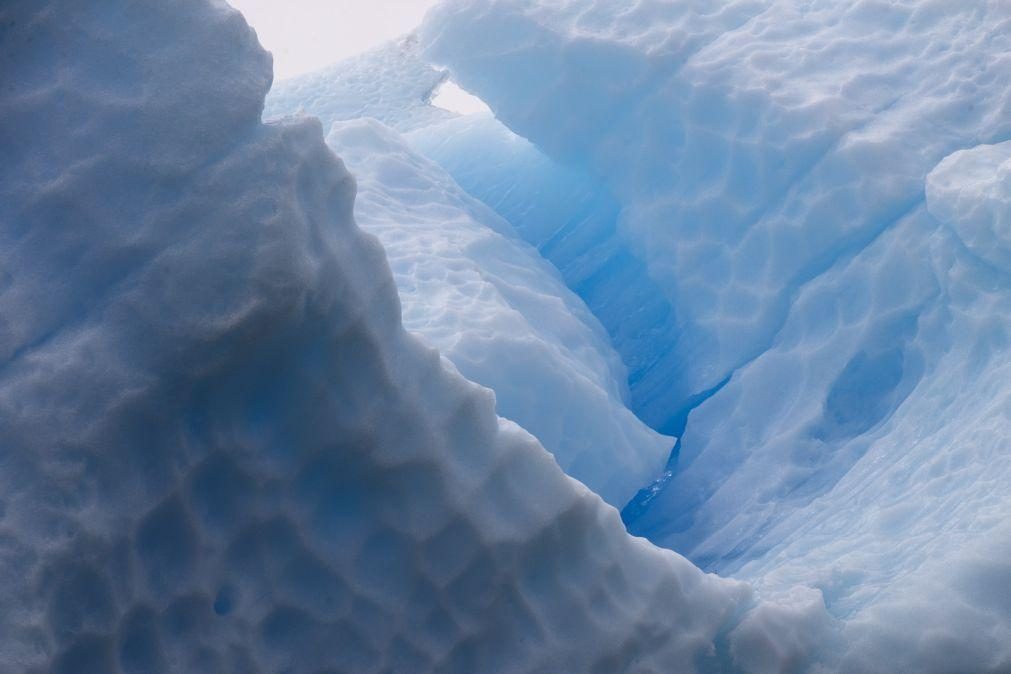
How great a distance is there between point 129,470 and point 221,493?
154 mm

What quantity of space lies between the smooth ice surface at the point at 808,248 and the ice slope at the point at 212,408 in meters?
0.79

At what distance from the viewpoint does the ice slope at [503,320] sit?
2541 mm

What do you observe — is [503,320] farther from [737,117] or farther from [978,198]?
[978,198]

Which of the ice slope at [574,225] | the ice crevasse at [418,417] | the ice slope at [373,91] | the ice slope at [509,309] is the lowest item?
the ice slope at [373,91]

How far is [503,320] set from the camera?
8.52ft

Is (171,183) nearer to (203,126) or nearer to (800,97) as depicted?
(203,126)

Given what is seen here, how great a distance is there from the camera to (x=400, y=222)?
3.06 meters

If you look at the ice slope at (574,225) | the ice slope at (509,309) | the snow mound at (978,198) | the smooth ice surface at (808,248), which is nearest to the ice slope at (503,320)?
the ice slope at (509,309)

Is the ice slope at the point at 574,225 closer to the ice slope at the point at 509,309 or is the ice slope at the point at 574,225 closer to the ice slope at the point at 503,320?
the ice slope at the point at 509,309

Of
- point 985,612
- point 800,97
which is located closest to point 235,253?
point 985,612

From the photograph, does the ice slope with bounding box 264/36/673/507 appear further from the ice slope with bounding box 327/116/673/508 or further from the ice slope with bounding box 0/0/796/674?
the ice slope with bounding box 0/0/796/674

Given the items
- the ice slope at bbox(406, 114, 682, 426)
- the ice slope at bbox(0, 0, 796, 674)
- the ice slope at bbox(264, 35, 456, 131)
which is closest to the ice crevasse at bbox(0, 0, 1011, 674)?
the ice slope at bbox(0, 0, 796, 674)

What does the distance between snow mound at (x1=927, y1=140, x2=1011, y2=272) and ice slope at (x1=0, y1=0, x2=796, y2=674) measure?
1.59m

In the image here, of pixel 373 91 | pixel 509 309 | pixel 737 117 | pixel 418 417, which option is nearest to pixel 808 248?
pixel 737 117
